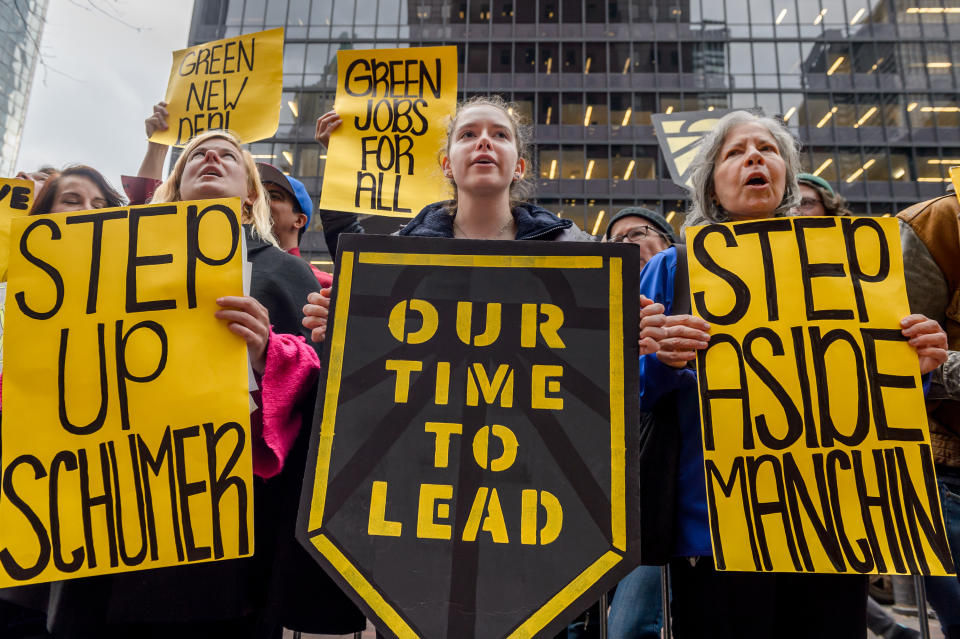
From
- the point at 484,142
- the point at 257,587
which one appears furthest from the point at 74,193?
the point at 257,587

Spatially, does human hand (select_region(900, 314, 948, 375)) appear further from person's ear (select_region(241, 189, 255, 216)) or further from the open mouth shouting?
person's ear (select_region(241, 189, 255, 216))

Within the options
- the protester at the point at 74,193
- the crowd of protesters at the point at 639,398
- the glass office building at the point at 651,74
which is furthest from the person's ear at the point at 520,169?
the glass office building at the point at 651,74

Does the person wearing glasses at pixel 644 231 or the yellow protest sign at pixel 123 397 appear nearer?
the yellow protest sign at pixel 123 397

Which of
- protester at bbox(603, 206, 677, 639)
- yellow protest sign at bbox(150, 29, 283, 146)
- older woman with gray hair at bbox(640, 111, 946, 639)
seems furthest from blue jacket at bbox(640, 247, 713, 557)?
yellow protest sign at bbox(150, 29, 283, 146)

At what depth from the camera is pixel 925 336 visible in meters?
1.42

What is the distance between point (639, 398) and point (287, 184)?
2.39m

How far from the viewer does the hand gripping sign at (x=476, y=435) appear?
1.13 m

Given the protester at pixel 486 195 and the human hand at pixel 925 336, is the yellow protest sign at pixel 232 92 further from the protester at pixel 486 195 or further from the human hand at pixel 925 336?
the human hand at pixel 925 336

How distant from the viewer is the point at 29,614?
232 cm

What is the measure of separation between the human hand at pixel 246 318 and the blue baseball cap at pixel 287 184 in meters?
1.61

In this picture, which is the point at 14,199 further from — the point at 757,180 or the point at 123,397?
the point at 757,180

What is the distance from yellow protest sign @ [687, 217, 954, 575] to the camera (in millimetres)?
1354

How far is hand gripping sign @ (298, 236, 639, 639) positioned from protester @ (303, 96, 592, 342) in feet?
1.97

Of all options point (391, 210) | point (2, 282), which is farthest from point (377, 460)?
point (2, 282)
